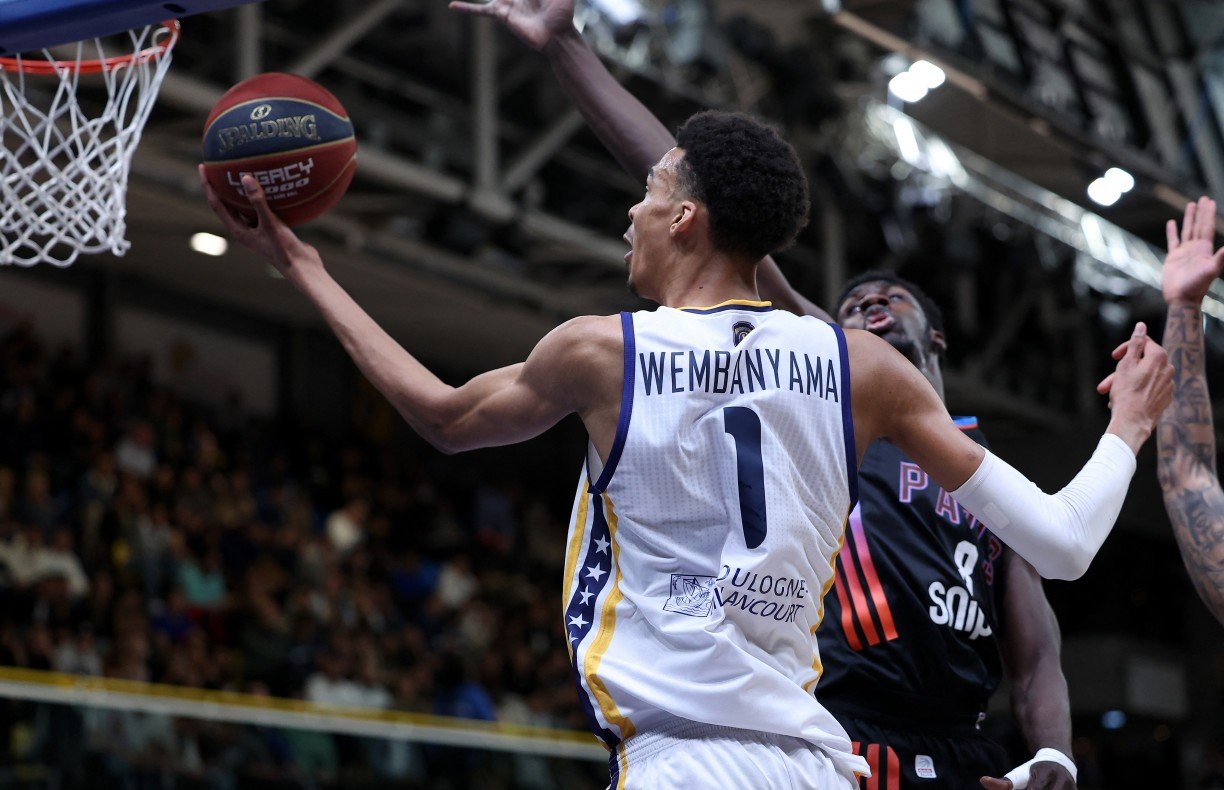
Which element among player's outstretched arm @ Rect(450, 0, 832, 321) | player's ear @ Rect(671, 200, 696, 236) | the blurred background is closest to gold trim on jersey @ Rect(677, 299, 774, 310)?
player's ear @ Rect(671, 200, 696, 236)

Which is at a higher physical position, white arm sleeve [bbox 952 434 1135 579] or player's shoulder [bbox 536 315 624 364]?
player's shoulder [bbox 536 315 624 364]

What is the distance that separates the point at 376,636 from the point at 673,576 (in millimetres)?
10682

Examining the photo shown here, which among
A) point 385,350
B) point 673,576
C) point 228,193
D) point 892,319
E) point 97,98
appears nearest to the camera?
point 673,576

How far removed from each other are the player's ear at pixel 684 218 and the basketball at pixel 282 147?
105cm

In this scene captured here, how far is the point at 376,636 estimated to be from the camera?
42.4 feet

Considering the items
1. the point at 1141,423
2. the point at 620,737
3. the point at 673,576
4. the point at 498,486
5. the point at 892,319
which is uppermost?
the point at 498,486

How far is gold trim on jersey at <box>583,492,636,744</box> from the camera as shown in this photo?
257 cm

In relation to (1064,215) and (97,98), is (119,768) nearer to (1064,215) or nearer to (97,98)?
(97,98)

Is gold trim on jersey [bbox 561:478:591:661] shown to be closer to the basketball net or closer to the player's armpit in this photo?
the player's armpit

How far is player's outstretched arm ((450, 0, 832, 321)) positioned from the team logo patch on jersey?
1.21 meters

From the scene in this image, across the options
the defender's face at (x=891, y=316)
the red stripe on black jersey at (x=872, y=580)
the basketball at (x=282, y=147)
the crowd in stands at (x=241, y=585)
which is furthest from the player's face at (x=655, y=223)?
the crowd in stands at (x=241, y=585)

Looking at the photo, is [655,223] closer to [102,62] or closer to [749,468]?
[749,468]

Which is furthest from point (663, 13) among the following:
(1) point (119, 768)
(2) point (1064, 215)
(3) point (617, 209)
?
(1) point (119, 768)

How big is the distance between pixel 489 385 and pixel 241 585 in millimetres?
9949
